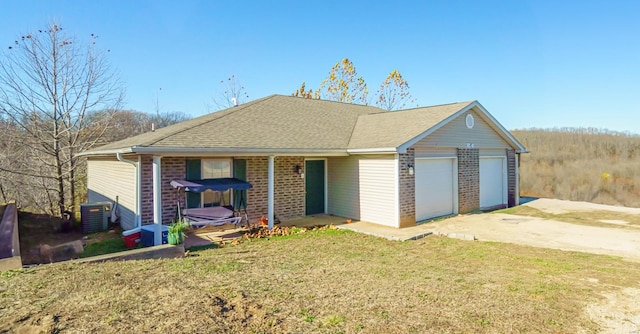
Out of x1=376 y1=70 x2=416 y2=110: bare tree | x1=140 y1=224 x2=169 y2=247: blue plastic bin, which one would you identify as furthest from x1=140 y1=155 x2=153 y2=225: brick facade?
x1=376 y1=70 x2=416 y2=110: bare tree

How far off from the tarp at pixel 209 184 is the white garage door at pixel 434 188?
547cm

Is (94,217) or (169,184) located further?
(94,217)

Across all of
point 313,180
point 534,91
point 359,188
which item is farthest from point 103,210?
point 534,91

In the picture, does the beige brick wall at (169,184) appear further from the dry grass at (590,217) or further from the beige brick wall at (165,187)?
the dry grass at (590,217)

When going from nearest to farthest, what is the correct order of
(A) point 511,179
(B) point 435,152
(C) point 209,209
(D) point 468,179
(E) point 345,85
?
(C) point 209,209 → (B) point 435,152 → (D) point 468,179 → (A) point 511,179 → (E) point 345,85

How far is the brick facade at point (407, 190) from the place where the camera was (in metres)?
10.3

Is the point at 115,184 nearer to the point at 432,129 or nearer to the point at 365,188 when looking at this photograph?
the point at 365,188

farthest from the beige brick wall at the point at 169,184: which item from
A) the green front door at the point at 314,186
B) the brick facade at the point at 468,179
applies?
the brick facade at the point at 468,179

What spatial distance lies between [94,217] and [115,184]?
1.15m

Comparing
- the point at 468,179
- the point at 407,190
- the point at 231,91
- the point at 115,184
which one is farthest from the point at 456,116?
the point at 231,91

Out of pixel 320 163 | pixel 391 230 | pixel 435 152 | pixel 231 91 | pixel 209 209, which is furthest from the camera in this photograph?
pixel 231 91

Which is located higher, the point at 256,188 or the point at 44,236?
the point at 256,188

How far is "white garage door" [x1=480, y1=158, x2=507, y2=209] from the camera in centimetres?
1390

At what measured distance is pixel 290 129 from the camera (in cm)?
1198
